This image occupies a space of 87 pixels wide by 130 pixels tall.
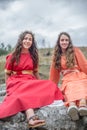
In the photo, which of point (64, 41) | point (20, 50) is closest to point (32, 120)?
point (20, 50)

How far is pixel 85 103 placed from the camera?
27.2 feet

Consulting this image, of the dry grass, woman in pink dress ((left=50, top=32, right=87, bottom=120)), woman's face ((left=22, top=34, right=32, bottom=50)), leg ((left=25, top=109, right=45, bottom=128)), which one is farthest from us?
the dry grass

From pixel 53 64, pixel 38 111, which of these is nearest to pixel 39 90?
pixel 38 111

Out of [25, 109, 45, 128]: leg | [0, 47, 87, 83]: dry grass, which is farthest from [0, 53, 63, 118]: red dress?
[0, 47, 87, 83]: dry grass

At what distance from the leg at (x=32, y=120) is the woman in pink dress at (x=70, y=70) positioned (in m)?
0.69

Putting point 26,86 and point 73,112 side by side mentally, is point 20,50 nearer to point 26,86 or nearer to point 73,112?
point 26,86

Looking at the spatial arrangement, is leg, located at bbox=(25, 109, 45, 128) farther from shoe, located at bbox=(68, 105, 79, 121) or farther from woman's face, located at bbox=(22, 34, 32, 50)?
woman's face, located at bbox=(22, 34, 32, 50)

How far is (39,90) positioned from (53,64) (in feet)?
3.69

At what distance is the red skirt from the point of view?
8117 mm

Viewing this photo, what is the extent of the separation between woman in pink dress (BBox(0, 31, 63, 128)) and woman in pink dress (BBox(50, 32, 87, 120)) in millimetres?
283

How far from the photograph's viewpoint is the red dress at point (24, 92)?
8.12 metres

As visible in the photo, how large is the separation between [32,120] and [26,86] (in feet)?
2.61

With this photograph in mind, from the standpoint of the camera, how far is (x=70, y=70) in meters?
9.18

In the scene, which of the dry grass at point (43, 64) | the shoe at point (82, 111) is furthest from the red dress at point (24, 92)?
the dry grass at point (43, 64)
